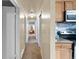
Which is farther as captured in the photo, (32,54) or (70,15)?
(32,54)

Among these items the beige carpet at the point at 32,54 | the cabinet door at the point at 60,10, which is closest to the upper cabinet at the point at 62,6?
the cabinet door at the point at 60,10

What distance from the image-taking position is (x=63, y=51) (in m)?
4.30

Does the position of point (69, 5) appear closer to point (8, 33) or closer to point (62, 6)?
point (62, 6)

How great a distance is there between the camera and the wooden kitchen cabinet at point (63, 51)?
4273 millimetres

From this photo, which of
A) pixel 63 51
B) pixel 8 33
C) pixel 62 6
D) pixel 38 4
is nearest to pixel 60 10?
pixel 62 6

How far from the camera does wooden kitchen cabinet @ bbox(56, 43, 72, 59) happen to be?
4.27m

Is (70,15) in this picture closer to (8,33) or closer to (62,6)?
(62,6)

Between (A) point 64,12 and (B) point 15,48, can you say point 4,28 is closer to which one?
(B) point 15,48

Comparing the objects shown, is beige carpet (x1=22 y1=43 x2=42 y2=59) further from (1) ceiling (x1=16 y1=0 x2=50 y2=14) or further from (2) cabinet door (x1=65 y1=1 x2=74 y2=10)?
(2) cabinet door (x1=65 y1=1 x2=74 y2=10)

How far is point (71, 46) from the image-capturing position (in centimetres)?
429

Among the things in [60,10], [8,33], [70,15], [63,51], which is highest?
[60,10]

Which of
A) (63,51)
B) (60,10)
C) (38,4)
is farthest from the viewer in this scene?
(38,4)

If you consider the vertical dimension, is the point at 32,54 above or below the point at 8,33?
below

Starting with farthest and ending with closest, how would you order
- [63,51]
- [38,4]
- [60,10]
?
[38,4], [60,10], [63,51]
